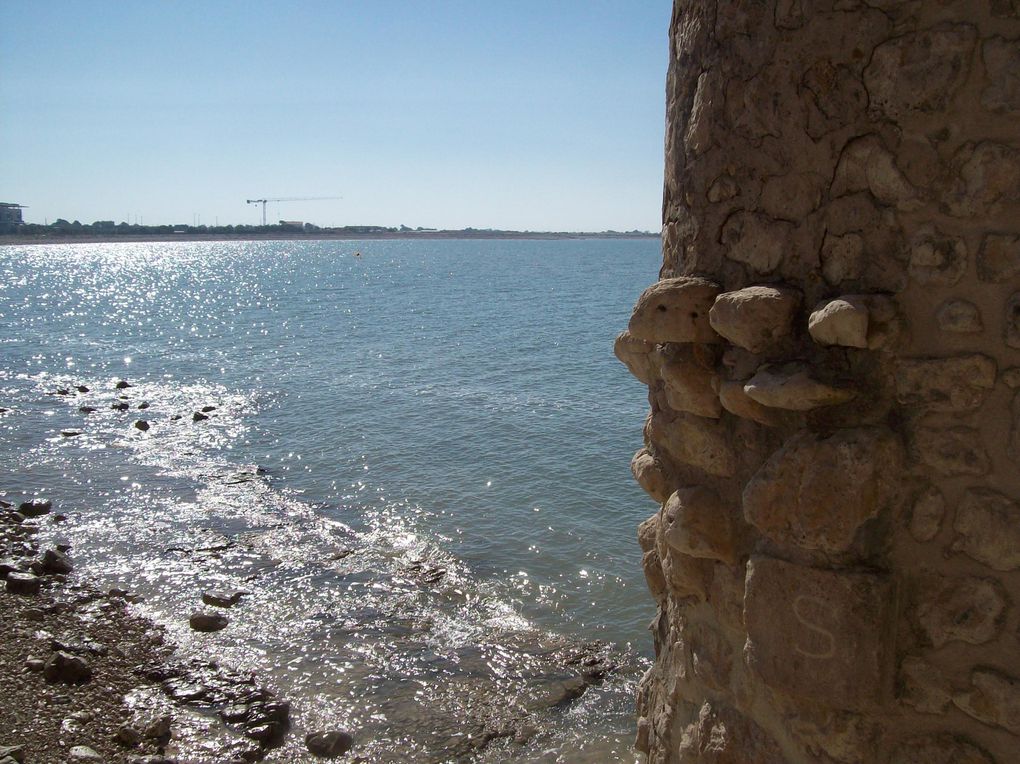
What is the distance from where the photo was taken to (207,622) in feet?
26.8

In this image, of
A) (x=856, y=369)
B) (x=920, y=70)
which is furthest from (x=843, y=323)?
(x=920, y=70)

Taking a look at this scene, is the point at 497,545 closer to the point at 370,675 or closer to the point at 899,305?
the point at 370,675

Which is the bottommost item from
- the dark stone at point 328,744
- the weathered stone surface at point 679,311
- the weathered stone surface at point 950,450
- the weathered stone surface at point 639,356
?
the dark stone at point 328,744

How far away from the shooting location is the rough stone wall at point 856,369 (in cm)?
233

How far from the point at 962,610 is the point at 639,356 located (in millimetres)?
1557

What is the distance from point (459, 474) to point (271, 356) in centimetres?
1640

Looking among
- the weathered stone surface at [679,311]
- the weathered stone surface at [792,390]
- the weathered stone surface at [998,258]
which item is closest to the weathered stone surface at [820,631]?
the weathered stone surface at [792,390]

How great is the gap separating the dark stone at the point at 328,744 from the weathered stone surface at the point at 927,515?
4993mm

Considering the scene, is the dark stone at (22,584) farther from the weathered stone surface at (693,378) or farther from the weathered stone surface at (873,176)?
→ the weathered stone surface at (873,176)

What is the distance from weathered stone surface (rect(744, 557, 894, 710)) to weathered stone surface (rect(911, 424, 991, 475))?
37 cm

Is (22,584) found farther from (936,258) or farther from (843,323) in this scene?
(936,258)

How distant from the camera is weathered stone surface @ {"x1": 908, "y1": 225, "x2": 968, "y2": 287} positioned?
2367 millimetres

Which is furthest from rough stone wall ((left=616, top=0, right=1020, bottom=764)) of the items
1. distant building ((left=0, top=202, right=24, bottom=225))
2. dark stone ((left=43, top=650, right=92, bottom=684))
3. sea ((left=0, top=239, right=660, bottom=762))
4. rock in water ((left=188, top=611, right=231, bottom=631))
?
distant building ((left=0, top=202, right=24, bottom=225))

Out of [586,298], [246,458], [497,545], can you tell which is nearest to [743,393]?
[497,545]
